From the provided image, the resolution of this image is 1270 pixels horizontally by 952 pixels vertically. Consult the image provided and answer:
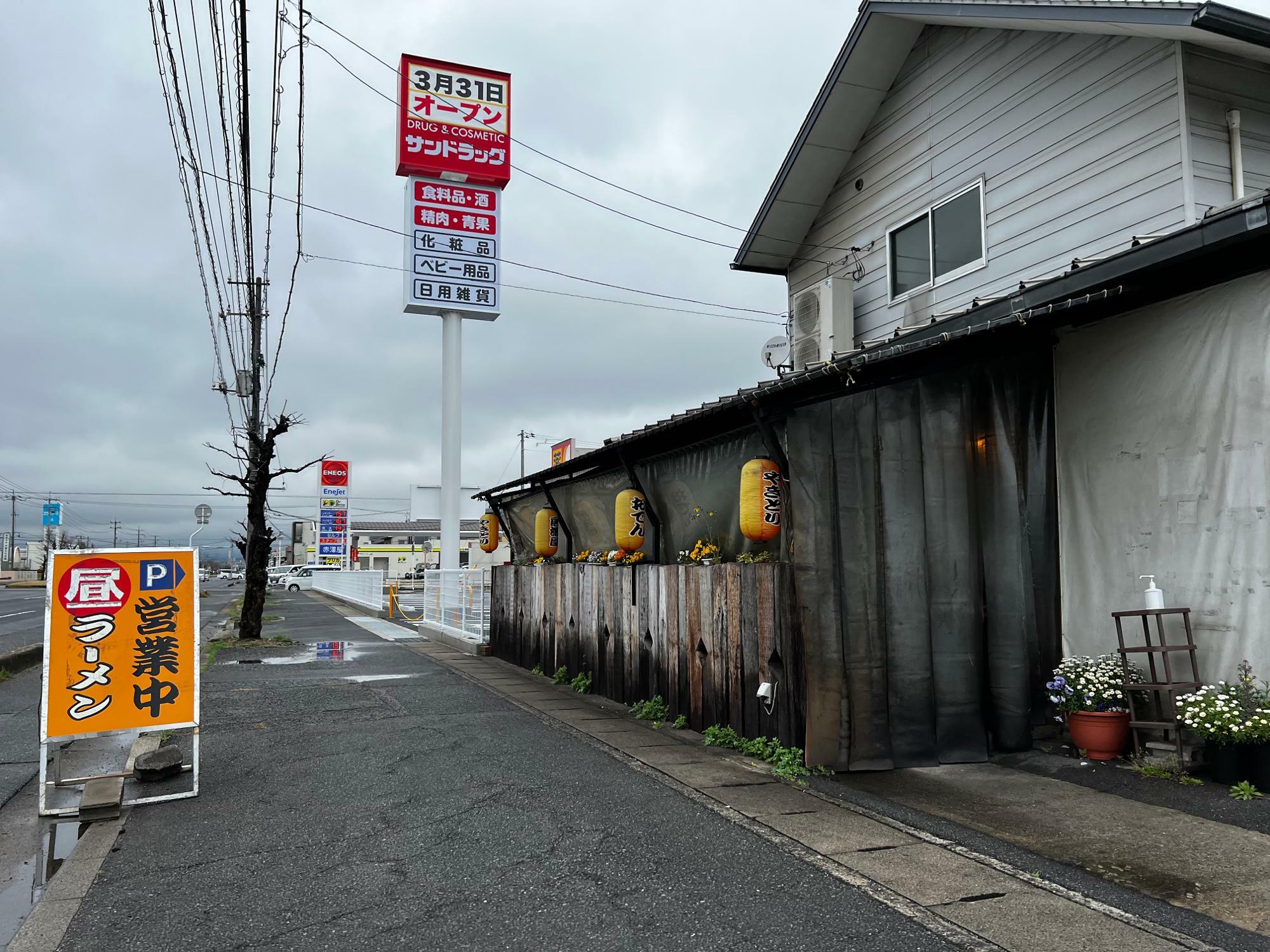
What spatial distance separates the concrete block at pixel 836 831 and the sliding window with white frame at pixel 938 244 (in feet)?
21.8

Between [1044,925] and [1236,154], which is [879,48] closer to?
[1236,154]

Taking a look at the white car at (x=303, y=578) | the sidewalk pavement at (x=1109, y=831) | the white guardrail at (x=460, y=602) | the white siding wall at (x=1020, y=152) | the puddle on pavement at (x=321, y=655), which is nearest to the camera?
the sidewalk pavement at (x=1109, y=831)

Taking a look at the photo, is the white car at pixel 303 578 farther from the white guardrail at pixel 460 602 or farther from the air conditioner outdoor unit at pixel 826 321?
the air conditioner outdoor unit at pixel 826 321

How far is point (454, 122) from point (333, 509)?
2676 centimetres

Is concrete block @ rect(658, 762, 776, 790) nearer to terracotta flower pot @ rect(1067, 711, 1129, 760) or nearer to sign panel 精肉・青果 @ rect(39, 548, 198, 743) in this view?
terracotta flower pot @ rect(1067, 711, 1129, 760)

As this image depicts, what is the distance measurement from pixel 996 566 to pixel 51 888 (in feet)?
22.0

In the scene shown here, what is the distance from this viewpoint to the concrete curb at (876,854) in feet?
12.3

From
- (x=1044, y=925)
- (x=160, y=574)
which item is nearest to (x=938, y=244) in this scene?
(x=1044, y=925)

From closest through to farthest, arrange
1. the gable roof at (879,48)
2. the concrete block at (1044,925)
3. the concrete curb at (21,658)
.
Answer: the concrete block at (1044,925) < the gable roof at (879,48) < the concrete curb at (21,658)

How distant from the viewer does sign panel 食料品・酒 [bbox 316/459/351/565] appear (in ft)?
143

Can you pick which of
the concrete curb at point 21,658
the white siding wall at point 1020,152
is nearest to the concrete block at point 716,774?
the white siding wall at point 1020,152

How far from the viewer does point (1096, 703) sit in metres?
6.60

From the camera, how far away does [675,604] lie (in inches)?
338

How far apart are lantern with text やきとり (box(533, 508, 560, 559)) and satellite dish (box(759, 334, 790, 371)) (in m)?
3.87
